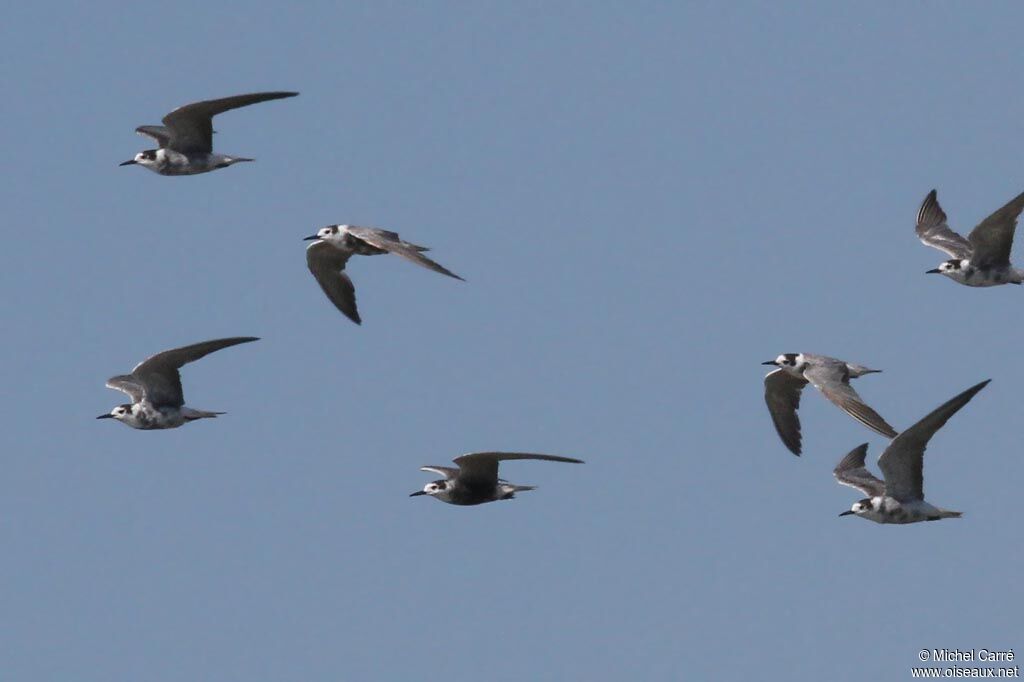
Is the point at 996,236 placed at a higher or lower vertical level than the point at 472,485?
higher

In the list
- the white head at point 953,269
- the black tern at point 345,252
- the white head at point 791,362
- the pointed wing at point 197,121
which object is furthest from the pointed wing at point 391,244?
the white head at point 953,269

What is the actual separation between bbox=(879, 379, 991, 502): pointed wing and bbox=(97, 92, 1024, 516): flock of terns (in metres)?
0.02

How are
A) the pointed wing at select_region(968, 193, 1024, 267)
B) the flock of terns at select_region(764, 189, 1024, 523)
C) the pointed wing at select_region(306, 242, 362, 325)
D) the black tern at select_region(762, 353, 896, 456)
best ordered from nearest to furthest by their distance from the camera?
the flock of terns at select_region(764, 189, 1024, 523) < the black tern at select_region(762, 353, 896, 456) < the pointed wing at select_region(968, 193, 1024, 267) < the pointed wing at select_region(306, 242, 362, 325)

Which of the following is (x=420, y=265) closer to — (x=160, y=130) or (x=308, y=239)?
(x=308, y=239)

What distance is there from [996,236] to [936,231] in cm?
311

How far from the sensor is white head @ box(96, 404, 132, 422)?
31.5m

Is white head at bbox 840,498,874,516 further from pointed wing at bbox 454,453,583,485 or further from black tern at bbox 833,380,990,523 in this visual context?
pointed wing at bbox 454,453,583,485

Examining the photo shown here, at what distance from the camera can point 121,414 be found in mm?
31484

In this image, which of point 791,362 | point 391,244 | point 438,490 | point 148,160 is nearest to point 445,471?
point 438,490

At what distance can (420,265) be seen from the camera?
1067 inches

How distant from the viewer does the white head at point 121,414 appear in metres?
31.5

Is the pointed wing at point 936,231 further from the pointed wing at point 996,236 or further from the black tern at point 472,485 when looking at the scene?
the black tern at point 472,485

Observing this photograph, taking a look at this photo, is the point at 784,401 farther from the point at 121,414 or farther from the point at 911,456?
the point at 121,414

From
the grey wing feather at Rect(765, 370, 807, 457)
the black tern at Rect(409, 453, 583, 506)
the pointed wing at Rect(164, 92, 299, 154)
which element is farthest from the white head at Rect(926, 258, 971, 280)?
the pointed wing at Rect(164, 92, 299, 154)
